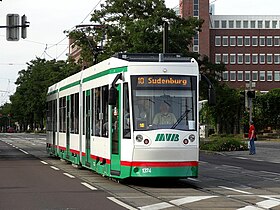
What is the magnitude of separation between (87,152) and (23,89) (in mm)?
100640

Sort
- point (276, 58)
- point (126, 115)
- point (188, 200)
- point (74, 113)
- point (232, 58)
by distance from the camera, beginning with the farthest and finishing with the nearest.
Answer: point (276, 58) → point (232, 58) → point (74, 113) → point (126, 115) → point (188, 200)

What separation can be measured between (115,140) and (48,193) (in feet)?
7.98

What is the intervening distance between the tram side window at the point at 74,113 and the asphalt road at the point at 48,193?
5.63ft

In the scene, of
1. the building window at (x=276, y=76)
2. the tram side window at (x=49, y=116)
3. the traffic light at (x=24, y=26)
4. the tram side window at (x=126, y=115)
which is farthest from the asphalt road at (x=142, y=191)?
the building window at (x=276, y=76)

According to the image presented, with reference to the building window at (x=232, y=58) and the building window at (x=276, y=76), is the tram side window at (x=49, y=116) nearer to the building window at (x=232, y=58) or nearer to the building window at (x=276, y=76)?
the building window at (x=232, y=58)

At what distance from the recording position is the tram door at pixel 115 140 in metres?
17.3

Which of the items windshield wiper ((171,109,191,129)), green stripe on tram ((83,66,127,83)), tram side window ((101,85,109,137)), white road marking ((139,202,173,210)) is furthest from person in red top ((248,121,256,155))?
white road marking ((139,202,173,210))

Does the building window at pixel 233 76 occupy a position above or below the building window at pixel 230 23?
below

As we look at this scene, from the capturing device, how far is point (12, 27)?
Result: 1109 inches

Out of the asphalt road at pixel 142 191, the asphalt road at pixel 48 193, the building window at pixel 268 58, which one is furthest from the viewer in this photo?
the building window at pixel 268 58

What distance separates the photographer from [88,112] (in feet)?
69.3

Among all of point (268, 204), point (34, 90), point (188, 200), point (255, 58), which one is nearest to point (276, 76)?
Result: point (255, 58)

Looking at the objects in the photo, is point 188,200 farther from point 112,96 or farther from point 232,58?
point 232,58

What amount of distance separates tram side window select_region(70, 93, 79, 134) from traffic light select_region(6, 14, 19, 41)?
4.99 meters
